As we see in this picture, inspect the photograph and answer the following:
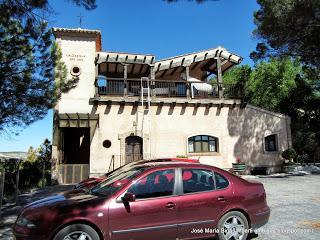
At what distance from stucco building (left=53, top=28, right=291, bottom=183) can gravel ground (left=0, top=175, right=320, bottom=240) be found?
6.02 meters

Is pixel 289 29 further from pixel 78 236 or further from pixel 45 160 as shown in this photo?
pixel 78 236

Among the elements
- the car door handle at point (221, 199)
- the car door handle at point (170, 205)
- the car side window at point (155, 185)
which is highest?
the car side window at point (155, 185)

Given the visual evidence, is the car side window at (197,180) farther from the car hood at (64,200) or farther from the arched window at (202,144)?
the arched window at (202,144)

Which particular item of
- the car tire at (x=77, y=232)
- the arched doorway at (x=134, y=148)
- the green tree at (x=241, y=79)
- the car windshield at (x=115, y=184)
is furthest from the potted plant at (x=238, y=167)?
the car tire at (x=77, y=232)

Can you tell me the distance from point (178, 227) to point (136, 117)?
1394cm

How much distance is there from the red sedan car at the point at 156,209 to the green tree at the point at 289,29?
13.7 metres

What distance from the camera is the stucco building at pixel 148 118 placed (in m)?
18.4

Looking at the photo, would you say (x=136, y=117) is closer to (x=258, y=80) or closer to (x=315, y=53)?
(x=315, y=53)

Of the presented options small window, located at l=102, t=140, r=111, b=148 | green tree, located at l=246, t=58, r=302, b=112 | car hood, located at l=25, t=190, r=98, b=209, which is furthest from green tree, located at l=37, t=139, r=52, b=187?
green tree, located at l=246, t=58, r=302, b=112

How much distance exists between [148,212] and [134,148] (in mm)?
13862

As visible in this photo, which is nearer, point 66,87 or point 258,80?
point 66,87

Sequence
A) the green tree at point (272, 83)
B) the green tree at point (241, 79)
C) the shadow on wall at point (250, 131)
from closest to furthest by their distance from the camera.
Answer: the shadow on wall at point (250, 131) → the green tree at point (241, 79) → the green tree at point (272, 83)

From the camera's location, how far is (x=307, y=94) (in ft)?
93.5

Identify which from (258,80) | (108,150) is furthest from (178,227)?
(258,80)
